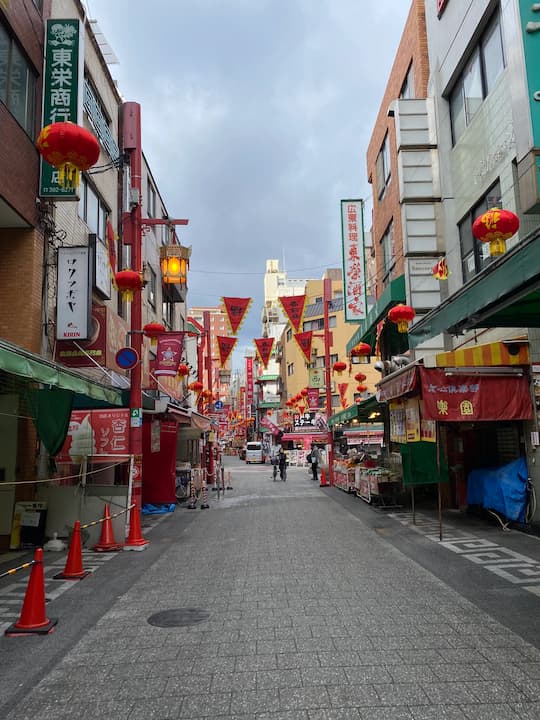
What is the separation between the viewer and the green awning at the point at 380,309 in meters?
17.9

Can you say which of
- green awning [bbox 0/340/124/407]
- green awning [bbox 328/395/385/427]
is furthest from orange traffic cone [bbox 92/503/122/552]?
green awning [bbox 328/395/385/427]

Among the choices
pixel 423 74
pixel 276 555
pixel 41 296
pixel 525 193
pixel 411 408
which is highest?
pixel 423 74

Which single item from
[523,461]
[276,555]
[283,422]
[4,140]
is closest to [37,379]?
[276,555]

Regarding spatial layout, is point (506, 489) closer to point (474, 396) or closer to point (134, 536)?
point (474, 396)

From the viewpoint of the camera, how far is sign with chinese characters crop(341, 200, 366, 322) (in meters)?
21.6

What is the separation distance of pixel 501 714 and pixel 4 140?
12.0 metres

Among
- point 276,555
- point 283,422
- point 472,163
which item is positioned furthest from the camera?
point 283,422

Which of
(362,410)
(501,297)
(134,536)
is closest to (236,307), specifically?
(362,410)

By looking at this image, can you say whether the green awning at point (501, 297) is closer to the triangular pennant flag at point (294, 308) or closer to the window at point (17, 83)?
the window at point (17, 83)

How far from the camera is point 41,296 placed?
12266 millimetres

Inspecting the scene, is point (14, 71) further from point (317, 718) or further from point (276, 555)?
point (317, 718)

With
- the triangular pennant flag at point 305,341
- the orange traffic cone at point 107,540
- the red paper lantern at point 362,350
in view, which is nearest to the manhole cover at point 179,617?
the orange traffic cone at point 107,540

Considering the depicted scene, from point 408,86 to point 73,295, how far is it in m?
14.4

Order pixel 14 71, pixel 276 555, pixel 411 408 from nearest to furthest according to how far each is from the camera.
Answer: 1. pixel 276 555
2. pixel 14 71
3. pixel 411 408
